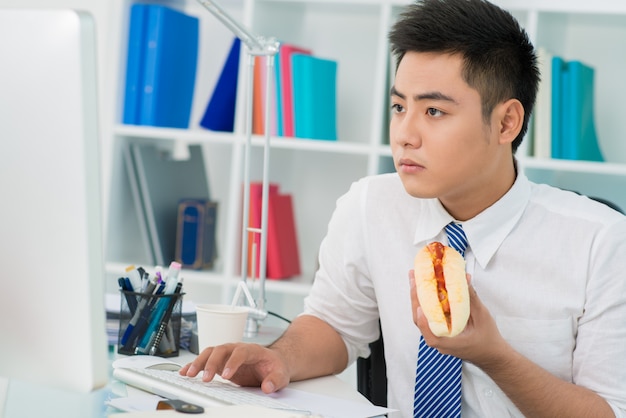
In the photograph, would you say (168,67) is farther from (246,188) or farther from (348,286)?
(348,286)

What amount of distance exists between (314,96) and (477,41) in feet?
3.66

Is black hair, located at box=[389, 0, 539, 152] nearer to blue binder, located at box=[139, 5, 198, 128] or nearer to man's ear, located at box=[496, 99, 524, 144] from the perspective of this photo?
man's ear, located at box=[496, 99, 524, 144]

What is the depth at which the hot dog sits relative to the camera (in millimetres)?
1199

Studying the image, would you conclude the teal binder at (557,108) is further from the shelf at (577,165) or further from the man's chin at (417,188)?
the man's chin at (417,188)

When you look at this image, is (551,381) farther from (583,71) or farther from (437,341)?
(583,71)

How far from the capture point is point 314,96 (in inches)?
104

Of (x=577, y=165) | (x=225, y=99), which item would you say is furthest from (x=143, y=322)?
(x=577, y=165)

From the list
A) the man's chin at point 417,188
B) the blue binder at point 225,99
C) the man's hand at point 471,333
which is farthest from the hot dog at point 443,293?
the blue binder at point 225,99

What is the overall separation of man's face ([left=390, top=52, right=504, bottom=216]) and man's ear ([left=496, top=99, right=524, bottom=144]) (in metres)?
0.05

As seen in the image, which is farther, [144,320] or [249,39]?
[249,39]

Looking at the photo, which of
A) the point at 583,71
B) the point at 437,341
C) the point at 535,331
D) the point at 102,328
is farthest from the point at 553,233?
the point at 583,71

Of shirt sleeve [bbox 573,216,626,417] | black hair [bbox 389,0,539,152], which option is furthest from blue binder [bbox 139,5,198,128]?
shirt sleeve [bbox 573,216,626,417]

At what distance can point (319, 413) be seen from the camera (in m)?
1.17

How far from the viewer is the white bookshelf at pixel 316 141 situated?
8.54 feet
